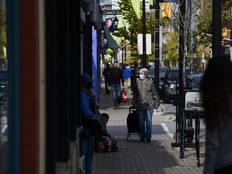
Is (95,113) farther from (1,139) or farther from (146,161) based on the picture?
(1,139)

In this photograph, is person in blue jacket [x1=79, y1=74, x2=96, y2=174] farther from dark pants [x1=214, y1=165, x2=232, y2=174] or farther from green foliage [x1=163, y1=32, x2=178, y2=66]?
green foliage [x1=163, y1=32, x2=178, y2=66]

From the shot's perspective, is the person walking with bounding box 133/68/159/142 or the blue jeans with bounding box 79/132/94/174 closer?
the blue jeans with bounding box 79/132/94/174

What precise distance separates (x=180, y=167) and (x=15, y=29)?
Result: 7.17 m

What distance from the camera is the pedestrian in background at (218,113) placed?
15.4ft

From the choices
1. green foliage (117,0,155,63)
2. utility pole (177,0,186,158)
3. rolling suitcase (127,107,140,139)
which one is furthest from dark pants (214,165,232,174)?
green foliage (117,0,155,63)

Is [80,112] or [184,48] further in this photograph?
[184,48]

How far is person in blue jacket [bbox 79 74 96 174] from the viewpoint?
8.98 metres

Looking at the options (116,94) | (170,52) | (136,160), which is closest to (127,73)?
(116,94)

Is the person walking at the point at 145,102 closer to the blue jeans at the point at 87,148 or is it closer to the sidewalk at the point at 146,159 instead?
the sidewalk at the point at 146,159

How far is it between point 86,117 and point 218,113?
14.5ft

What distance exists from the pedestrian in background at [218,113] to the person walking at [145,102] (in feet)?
34.3

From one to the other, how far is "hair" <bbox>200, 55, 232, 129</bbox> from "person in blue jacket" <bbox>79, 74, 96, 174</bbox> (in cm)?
431

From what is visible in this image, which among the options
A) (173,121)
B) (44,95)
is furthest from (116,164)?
(173,121)

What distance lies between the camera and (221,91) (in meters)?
4.68
